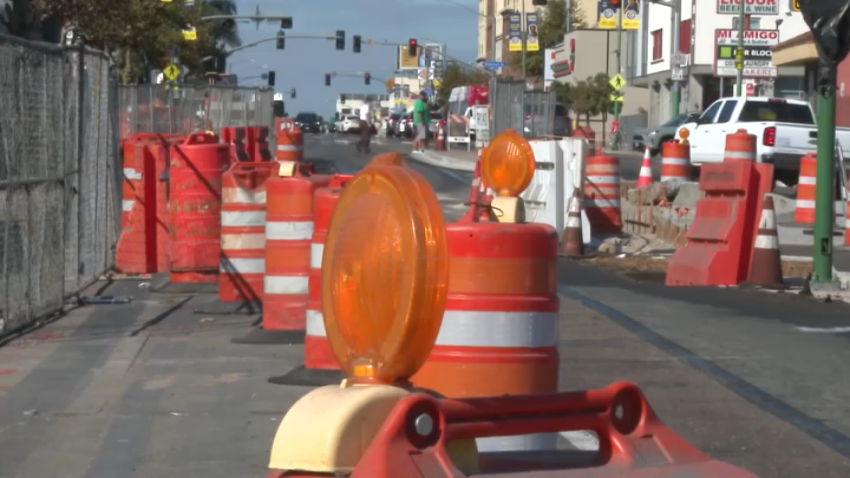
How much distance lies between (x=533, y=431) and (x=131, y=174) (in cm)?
1067

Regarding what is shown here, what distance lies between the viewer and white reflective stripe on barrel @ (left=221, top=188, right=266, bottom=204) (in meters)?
10.6

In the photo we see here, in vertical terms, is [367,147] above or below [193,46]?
below

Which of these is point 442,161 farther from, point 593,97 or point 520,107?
point 593,97

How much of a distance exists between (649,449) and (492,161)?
8299 millimetres

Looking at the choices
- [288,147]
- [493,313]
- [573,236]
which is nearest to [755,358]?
[493,313]

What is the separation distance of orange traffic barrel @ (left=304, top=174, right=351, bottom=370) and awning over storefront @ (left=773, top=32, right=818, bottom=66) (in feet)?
126

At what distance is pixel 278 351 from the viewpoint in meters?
8.61

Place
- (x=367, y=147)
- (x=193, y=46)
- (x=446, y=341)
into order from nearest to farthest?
(x=446, y=341)
(x=367, y=147)
(x=193, y=46)

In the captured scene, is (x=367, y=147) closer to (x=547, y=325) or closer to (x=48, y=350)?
(x=48, y=350)

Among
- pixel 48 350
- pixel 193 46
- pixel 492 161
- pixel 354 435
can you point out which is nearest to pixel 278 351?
pixel 48 350

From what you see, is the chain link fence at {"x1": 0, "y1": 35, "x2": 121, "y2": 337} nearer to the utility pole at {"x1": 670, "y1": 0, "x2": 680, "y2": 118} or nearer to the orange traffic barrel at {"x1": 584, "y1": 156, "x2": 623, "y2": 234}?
the orange traffic barrel at {"x1": 584, "y1": 156, "x2": 623, "y2": 234}

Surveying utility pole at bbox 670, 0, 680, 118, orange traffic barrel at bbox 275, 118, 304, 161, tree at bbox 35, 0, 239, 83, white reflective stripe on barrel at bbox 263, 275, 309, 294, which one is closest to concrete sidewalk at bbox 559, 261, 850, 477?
white reflective stripe on barrel at bbox 263, 275, 309, 294

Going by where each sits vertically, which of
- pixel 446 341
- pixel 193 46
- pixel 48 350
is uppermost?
pixel 193 46

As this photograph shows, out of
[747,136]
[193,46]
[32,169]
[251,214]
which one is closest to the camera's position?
[32,169]
